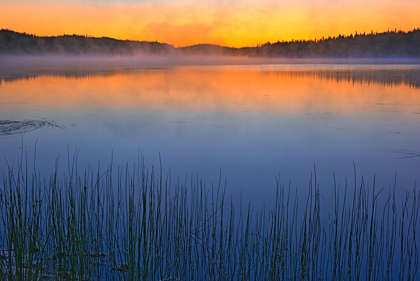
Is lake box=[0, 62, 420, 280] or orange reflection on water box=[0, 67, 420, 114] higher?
orange reflection on water box=[0, 67, 420, 114]

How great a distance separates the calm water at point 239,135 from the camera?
5.22 metres

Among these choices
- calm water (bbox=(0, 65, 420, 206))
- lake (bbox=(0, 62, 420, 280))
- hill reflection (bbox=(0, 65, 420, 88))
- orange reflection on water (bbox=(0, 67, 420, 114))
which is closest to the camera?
lake (bbox=(0, 62, 420, 280))

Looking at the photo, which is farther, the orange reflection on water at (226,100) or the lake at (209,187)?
the orange reflection on water at (226,100)

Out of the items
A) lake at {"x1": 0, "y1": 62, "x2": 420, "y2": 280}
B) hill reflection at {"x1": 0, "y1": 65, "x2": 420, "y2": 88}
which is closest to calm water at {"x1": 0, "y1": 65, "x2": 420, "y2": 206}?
lake at {"x1": 0, "y1": 62, "x2": 420, "y2": 280}

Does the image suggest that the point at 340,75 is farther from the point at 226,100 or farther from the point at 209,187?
the point at 209,187

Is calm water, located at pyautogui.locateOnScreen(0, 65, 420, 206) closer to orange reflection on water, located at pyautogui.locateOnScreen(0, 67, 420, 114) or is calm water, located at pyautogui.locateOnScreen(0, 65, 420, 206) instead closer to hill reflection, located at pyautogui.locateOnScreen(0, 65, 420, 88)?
orange reflection on water, located at pyautogui.locateOnScreen(0, 67, 420, 114)

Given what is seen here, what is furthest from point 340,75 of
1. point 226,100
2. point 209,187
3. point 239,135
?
point 209,187

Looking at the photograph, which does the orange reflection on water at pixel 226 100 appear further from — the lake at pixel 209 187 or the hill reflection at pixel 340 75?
the hill reflection at pixel 340 75

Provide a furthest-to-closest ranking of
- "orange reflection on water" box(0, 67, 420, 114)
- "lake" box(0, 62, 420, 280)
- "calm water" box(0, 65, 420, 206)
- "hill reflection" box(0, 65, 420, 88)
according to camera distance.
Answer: "hill reflection" box(0, 65, 420, 88)
"orange reflection on water" box(0, 67, 420, 114)
"calm water" box(0, 65, 420, 206)
"lake" box(0, 62, 420, 280)

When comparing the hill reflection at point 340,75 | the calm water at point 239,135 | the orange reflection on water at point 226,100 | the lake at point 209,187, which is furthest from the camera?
the hill reflection at point 340,75

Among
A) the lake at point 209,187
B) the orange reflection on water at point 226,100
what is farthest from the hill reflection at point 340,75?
the lake at point 209,187

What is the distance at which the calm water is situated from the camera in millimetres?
5223

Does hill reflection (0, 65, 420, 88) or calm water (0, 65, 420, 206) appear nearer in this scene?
calm water (0, 65, 420, 206)

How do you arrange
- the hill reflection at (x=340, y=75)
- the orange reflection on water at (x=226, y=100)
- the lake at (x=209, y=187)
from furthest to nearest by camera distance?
1. the hill reflection at (x=340, y=75)
2. the orange reflection on water at (x=226, y=100)
3. the lake at (x=209, y=187)
